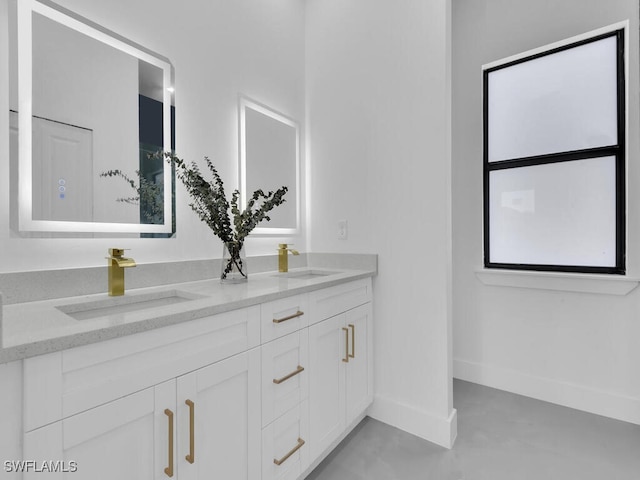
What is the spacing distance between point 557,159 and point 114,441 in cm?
281

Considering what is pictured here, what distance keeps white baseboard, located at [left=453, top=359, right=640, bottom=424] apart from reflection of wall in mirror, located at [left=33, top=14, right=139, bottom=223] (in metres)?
2.57

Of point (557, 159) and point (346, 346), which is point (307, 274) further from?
point (557, 159)

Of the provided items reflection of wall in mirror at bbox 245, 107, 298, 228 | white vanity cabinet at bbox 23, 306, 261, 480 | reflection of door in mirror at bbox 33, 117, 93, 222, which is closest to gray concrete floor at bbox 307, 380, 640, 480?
white vanity cabinet at bbox 23, 306, 261, 480

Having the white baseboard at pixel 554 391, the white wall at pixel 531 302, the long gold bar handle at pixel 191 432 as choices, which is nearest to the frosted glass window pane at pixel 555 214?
the white wall at pixel 531 302

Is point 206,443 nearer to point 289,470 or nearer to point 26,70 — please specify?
point 289,470

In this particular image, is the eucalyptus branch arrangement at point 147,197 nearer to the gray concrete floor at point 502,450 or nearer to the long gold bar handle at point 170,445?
the long gold bar handle at point 170,445

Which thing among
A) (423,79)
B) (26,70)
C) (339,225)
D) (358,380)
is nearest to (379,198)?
(339,225)

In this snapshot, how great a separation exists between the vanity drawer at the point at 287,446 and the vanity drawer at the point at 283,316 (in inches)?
13.0

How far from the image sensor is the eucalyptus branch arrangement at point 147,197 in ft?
4.41

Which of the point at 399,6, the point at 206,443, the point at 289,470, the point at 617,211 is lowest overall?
the point at 289,470

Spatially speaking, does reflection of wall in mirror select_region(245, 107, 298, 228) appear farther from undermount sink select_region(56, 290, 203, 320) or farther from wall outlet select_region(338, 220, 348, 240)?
undermount sink select_region(56, 290, 203, 320)

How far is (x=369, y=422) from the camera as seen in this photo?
6.55ft

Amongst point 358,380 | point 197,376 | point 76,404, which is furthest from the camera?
point 358,380

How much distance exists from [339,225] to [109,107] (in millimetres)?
1405
